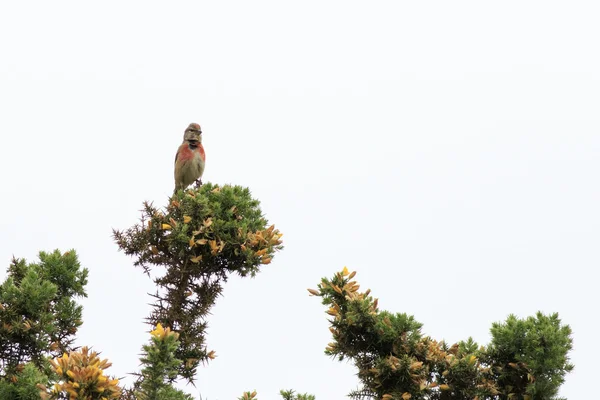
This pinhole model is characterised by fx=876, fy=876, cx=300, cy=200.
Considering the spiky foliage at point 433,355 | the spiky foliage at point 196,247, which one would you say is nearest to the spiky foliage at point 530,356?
the spiky foliage at point 433,355

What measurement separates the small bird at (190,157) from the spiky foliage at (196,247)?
6489mm

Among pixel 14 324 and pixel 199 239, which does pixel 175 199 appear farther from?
pixel 14 324

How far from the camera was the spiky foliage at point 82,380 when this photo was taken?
14.8ft

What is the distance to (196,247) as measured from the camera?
7.37 m

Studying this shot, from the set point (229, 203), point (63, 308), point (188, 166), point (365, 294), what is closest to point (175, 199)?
point (229, 203)

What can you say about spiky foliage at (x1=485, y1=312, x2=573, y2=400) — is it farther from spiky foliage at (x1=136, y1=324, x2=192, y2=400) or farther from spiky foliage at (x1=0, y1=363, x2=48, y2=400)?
spiky foliage at (x1=0, y1=363, x2=48, y2=400)

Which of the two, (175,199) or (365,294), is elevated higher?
(175,199)

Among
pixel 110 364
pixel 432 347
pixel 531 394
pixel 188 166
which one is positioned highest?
pixel 188 166

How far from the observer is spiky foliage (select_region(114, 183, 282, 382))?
7.12 meters

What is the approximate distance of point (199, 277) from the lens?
24.5 feet

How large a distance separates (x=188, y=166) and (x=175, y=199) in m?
6.58

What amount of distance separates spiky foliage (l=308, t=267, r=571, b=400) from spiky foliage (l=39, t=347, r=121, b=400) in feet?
6.19

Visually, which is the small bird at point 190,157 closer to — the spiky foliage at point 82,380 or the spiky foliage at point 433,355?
the spiky foliage at point 433,355

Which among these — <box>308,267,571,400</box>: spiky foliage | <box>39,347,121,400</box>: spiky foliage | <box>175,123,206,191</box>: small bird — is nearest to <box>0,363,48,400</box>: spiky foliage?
<box>39,347,121,400</box>: spiky foliage
